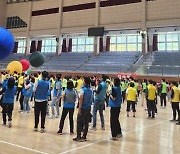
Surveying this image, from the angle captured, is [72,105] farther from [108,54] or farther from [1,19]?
[1,19]

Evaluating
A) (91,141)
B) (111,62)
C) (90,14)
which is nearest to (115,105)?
(91,141)

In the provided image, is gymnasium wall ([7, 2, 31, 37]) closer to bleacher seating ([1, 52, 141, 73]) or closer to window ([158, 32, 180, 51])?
bleacher seating ([1, 52, 141, 73])

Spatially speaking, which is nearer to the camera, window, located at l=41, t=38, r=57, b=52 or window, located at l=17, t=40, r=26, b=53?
window, located at l=41, t=38, r=57, b=52

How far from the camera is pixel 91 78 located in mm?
12578

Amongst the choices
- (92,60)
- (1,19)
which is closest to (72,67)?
(92,60)

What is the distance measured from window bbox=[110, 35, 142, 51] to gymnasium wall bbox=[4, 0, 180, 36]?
3879 millimetres

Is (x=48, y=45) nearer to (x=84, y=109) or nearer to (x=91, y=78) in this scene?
(x=91, y=78)

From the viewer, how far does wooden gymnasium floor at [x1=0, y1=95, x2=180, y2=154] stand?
4.96 meters

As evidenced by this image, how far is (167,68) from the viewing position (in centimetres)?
2141

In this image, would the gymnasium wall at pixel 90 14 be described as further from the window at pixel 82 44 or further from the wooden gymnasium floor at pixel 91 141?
the wooden gymnasium floor at pixel 91 141

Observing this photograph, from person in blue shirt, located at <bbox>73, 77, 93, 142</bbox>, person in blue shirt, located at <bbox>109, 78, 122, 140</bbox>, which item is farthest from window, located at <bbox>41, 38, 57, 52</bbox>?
person in blue shirt, located at <bbox>73, 77, 93, 142</bbox>

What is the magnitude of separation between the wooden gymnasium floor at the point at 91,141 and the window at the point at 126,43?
22.2 meters

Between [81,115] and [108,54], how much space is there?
22.8 metres

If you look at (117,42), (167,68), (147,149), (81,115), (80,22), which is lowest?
(147,149)
